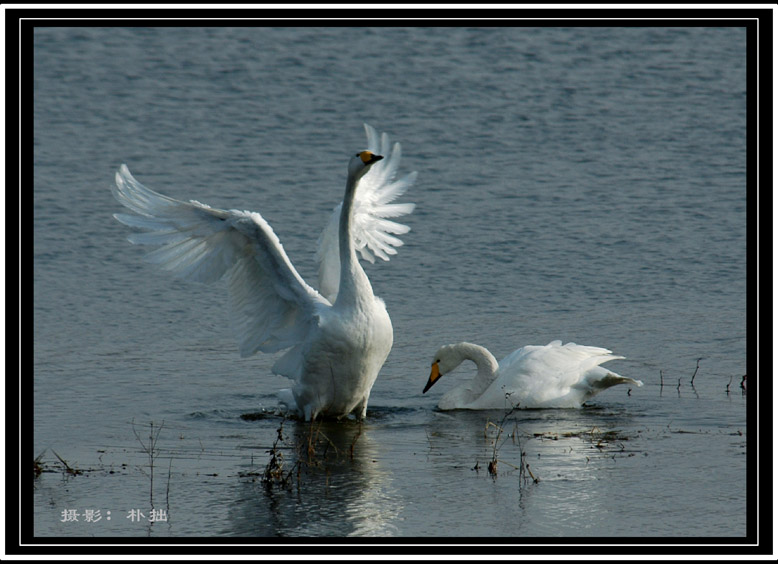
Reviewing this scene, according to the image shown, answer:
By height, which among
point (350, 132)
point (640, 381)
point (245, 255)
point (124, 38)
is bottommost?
point (640, 381)

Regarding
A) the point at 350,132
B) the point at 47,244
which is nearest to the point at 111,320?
the point at 47,244

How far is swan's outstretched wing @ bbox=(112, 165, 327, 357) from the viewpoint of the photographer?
919 centimetres

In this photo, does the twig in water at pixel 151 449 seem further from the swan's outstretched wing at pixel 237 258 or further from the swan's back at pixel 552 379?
the swan's back at pixel 552 379

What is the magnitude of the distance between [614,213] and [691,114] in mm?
4407

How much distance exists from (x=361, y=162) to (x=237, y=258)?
1182 millimetres

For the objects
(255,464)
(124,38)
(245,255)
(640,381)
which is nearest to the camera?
(255,464)

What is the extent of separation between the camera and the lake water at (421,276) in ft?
23.9

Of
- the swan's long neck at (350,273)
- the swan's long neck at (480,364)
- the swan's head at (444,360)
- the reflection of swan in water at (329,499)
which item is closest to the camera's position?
the reflection of swan in water at (329,499)

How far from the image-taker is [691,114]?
62.4 ft

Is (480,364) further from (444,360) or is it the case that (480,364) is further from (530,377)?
(530,377)

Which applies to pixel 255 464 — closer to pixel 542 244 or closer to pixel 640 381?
pixel 640 381

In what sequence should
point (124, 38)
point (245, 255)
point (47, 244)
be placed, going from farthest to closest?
point (124, 38) → point (47, 244) → point (245, 255)

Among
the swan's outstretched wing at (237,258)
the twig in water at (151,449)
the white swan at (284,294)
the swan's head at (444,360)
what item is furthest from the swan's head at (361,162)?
the twig in water at (151,449)

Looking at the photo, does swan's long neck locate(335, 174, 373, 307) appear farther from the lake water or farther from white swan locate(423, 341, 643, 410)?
white swan locate(423, 341, 643, 410)
